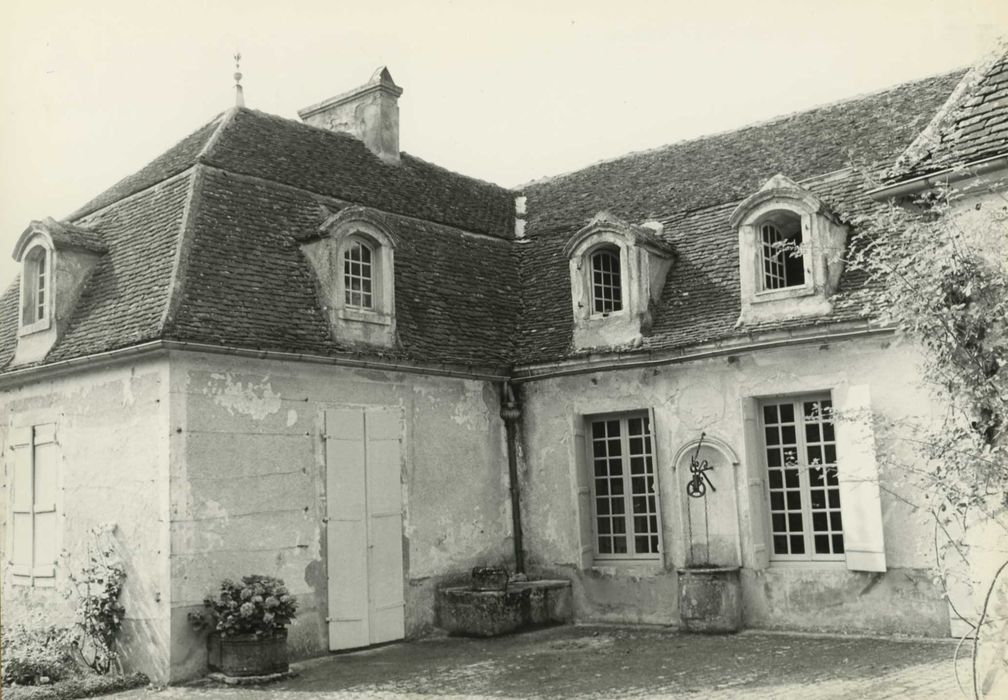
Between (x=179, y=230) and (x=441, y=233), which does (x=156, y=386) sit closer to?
(x=179, y=230)

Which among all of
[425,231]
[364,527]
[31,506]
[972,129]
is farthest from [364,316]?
[972,129]

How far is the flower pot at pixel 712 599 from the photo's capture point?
11672 millimetres

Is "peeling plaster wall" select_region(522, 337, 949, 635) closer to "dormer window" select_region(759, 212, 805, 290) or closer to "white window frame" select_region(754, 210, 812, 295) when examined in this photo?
"white window frame" select_region(754, 210, 812, 295)

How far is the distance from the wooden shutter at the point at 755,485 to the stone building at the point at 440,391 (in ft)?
0.12

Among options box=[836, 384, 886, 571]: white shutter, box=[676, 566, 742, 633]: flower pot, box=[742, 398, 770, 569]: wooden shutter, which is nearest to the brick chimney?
box=[742, 398, 770, 569]: wooden shutter

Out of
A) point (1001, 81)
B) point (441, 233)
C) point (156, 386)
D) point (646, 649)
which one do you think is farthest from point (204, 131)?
point (1001, 81)

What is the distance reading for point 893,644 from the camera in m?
10.5

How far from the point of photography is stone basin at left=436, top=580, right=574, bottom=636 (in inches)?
484

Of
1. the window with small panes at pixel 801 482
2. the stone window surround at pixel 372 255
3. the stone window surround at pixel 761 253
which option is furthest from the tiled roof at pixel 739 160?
the stone window surround at pixel 372 255

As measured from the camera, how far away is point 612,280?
46.8 feet

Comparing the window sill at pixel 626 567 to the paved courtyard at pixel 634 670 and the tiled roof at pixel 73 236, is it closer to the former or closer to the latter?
the paved courtyard at pixel 634 670

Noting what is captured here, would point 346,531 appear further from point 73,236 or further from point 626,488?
point 73,236

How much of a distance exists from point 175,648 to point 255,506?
5.41 feet

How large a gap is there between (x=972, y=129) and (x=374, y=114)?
9.82m
